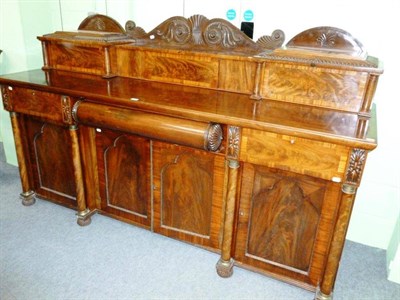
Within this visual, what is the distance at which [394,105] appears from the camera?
2145mm

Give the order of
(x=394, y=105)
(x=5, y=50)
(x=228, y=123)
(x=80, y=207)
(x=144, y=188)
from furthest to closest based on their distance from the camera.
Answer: (x=5, y=50) → (x=80, y=207) → (x=144, y=188) → (x=394, y=105) → (x=228, y=123)

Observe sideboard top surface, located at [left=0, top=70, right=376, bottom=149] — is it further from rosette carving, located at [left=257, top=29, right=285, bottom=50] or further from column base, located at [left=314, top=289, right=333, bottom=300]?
column base, located at [left=314, top=289, right=333, bottom=300]

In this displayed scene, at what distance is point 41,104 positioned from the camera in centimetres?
230

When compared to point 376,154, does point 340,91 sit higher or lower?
higher

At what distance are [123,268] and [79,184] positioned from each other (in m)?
0.67

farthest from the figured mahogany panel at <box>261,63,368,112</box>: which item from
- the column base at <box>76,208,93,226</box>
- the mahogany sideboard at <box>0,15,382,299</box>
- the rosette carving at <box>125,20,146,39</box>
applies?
the column base at <box>76,208,93,226</box>

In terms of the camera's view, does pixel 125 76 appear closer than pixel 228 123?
No

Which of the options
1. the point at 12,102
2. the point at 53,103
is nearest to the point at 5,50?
the point at 12,102

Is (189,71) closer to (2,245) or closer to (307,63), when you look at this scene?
(307,63)

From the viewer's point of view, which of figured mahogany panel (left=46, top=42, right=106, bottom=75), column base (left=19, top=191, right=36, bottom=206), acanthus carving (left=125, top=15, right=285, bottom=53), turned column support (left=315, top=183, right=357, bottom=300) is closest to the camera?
turned column support (left=315, top=183, right=357, bottom=300)

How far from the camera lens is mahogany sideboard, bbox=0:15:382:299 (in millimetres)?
1730

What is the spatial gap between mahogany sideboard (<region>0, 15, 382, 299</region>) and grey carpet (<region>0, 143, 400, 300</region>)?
106 millimetres

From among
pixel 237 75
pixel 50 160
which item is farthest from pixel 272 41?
pixel 50 160

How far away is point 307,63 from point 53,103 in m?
1.56
